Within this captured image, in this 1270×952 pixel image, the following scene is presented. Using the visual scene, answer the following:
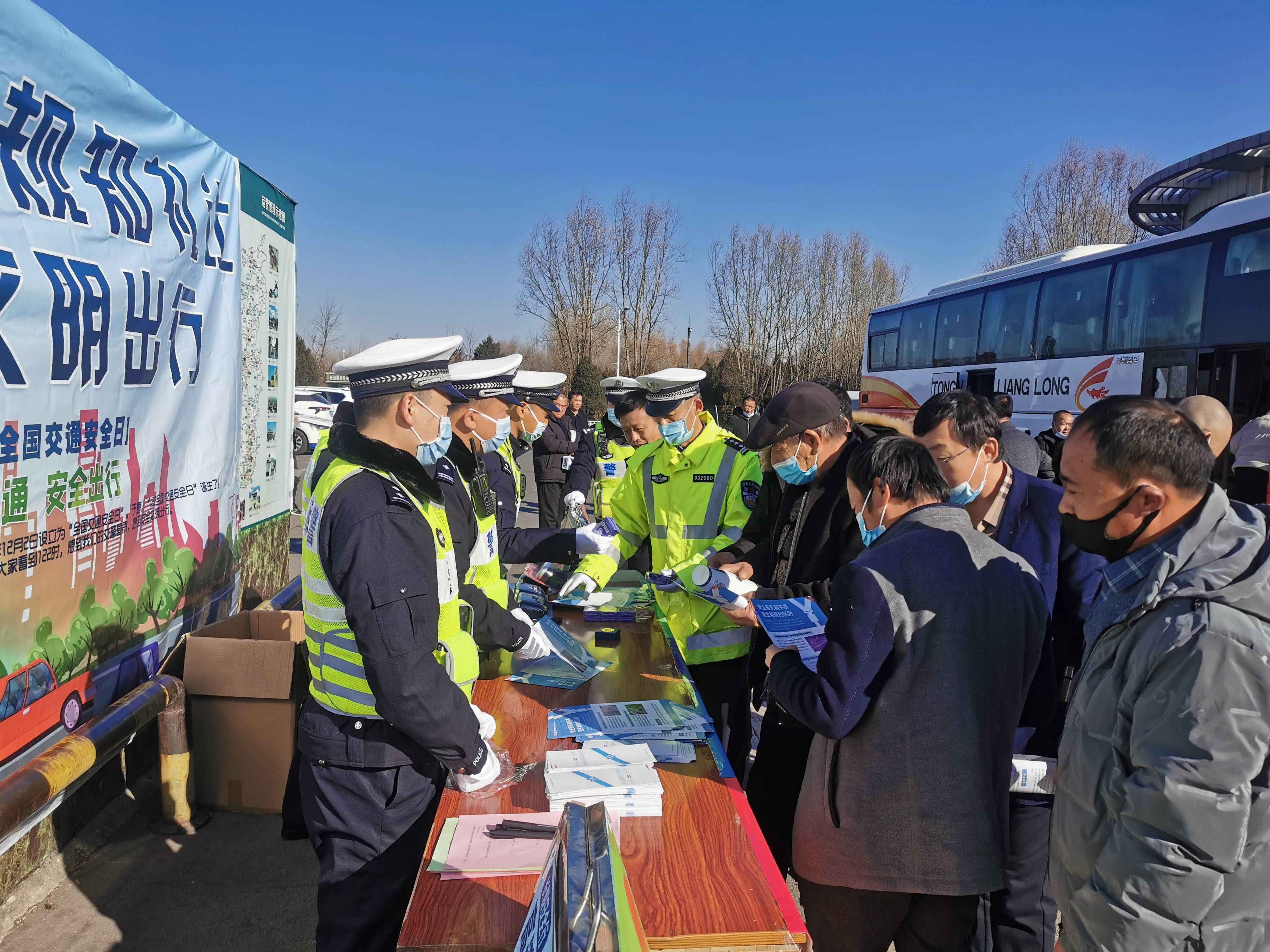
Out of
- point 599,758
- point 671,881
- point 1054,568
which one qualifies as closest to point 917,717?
point 671,881

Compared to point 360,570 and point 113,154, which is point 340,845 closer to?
point 360,570

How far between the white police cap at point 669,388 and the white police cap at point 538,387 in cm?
138

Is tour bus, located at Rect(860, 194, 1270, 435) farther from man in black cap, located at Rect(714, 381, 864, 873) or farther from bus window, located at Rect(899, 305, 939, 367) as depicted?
man in black cap, located at Rect(714, 381, 864, 873)

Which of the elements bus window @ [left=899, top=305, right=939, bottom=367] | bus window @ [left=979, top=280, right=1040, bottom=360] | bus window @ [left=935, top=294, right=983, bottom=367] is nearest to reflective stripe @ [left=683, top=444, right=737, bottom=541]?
bus window @ [left=979, top=280, right=1040, bottom=360]

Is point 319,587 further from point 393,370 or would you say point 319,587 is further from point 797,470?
point 797,470

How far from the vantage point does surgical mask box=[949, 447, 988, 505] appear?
8.61ft

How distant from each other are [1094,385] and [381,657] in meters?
10.6

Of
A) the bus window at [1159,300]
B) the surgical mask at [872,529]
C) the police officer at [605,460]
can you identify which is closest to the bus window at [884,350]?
the bus window at [1159,300]

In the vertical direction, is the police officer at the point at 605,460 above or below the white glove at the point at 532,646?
above

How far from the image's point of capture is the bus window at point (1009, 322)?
1138 centimetres

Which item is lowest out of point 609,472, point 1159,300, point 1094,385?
point 609,472

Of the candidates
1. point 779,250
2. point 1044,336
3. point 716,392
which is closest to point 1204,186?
point 1044,336

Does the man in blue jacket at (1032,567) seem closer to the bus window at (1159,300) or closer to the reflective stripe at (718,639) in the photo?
the reflective stripe at (718,639)

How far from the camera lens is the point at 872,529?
204 centimetres
